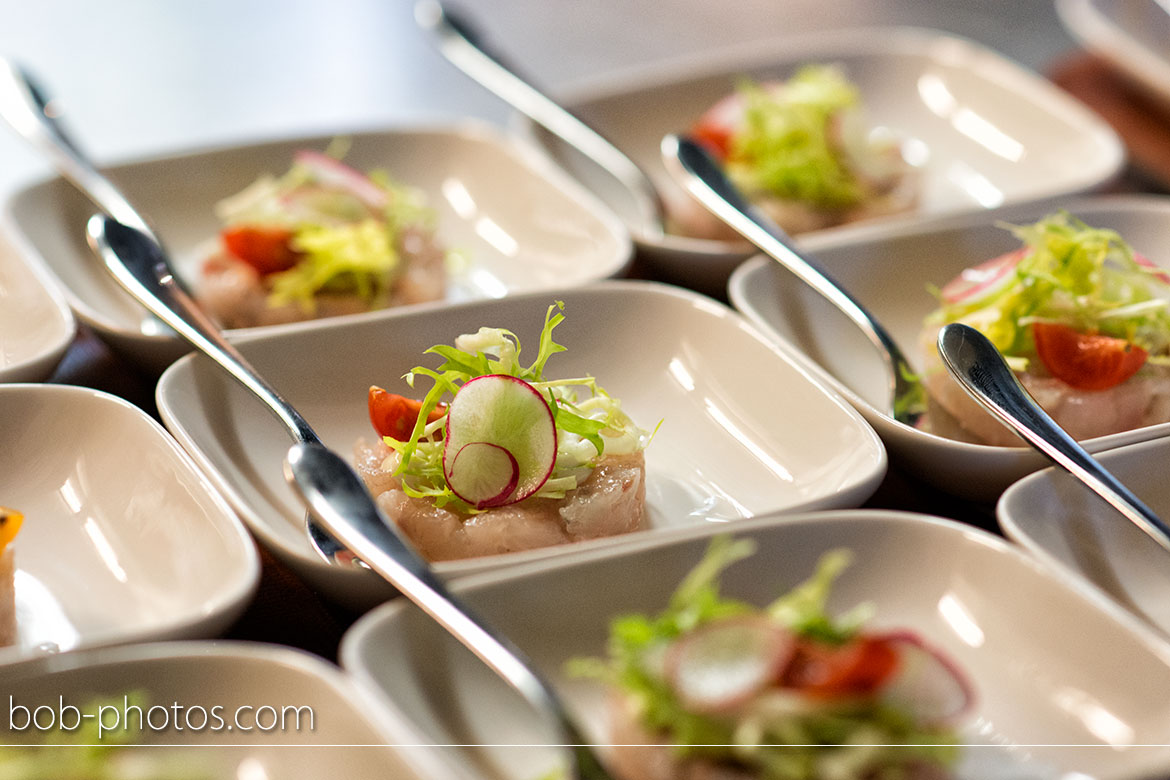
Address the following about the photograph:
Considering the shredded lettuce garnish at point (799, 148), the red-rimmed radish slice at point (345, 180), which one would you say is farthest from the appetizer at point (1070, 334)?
the red-rimmed radish slice at point (345, 180)

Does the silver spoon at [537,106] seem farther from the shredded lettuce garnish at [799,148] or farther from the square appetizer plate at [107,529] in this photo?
the square appetizer plate at [107,529]

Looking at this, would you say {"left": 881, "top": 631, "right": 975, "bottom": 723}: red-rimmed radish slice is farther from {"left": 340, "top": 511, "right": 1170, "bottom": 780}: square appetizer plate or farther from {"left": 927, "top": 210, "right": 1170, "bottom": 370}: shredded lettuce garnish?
{"left": 927, "top": 210, "right": 1170, "bottom": 370}: shredded lettuce garnish

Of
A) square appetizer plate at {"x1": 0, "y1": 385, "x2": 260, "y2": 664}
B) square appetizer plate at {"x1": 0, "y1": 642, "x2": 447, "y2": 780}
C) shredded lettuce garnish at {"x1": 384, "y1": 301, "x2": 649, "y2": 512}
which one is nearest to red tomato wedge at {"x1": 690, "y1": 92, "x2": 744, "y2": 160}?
shredded lettuce garnish at {"x1": 384, "y1": 301, "x2": 649, "y2": 512}

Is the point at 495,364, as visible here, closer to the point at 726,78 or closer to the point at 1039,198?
the point at 1039,198

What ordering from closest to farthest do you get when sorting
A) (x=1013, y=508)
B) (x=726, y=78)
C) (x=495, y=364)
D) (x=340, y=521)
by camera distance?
(x=340, y=521) < (x=1013, y=508) < (x=495, y=364) < (x=726, y=78)

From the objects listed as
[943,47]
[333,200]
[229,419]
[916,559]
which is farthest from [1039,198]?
[229,419]

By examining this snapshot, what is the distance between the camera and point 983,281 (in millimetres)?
1891

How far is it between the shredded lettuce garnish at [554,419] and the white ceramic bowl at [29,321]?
0.48 m

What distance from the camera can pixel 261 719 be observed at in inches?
43.7

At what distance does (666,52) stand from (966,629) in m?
2.54

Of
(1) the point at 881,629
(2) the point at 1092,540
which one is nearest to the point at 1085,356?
(2) the point at 1092,540

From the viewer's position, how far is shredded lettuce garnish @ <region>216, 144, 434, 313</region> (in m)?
2.03

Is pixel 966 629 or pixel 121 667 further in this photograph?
pixel 966 629

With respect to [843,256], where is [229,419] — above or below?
below
